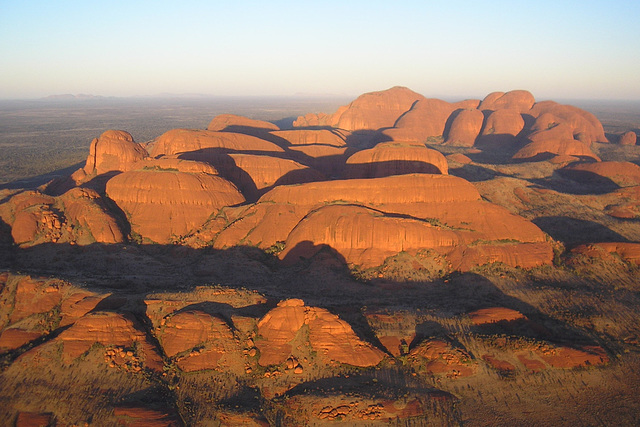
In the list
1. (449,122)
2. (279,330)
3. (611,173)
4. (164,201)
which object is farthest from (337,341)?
(449,122)

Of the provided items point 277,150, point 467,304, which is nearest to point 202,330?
point 467,304

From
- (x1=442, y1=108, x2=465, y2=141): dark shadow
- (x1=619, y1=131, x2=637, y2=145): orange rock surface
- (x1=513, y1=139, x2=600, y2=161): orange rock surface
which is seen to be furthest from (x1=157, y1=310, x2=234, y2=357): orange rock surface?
(x1=619, y1=131, x2=637, y2=145): orange rock surface

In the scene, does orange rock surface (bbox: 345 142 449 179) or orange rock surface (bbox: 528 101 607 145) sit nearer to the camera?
orange rock surface (bbox: 345 142 449 179)

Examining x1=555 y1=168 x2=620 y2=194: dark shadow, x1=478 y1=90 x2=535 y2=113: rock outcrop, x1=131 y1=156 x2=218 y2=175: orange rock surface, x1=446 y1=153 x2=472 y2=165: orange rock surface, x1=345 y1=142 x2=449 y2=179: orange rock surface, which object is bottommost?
x1=555 y1=168 x2=620 y2=194: dark shadow

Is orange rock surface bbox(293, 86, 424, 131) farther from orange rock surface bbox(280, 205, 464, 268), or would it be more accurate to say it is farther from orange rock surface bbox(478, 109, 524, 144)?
orange rock surface bbox(280, 205, 464, 268)

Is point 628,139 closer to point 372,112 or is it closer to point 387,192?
point 372,112

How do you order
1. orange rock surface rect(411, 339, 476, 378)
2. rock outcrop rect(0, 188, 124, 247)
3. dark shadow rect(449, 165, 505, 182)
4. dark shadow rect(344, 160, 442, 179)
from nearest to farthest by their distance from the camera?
orange rock surface rect(411, 339, 476, 378) < rock outcrop rect(0, 188, 124, 247) < dark shadow rect(344, 160, 442, 179) < dark shadow rect(449, 165, 505, 182)

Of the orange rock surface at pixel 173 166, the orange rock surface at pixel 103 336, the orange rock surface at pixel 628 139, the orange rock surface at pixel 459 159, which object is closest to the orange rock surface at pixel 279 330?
the orange rock surface at pixel 103 336

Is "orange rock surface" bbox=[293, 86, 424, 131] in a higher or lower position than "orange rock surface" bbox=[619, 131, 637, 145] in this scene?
higher
